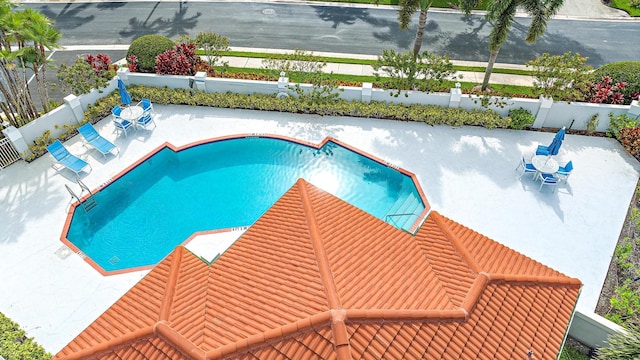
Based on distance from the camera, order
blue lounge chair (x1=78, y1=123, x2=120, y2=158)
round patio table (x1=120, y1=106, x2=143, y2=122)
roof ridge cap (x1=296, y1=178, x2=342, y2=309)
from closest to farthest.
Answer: roof ridge cap (x1=296, y1=178, x2=342, y2=309), blue lounge chair (x1=78, y1=123, x2=120, y2=158), round patio table (x1=120, y1=106, x2=143, y2=122)

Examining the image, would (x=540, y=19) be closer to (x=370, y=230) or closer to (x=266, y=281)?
(x=370, y=230)

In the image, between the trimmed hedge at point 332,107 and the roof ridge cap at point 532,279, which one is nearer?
the roof ridge cap at point 532,279

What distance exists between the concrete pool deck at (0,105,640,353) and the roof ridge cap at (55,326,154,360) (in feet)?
16.6

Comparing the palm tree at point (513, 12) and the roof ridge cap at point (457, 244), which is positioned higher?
the palm tree at point (513, 12)

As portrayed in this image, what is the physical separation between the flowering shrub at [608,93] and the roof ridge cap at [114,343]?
2444 cm

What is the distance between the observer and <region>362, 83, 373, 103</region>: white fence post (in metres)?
23.3

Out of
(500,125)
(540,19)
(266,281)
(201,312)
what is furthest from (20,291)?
(540,19)

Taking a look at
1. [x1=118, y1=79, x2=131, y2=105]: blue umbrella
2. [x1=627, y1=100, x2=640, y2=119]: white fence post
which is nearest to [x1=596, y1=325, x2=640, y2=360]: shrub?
[x1=627, y1=100, x2=640, y2=119]: white fence post

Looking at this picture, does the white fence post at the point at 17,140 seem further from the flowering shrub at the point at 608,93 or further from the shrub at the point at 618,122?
the shrub at the point at 618,122

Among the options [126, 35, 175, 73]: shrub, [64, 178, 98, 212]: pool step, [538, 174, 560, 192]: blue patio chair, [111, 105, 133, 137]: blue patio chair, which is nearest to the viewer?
[64, 178, 98, 212]: pool step

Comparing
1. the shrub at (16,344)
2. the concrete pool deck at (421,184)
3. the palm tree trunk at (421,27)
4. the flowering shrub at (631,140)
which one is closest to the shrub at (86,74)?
the concrete pool deck at (421,184)

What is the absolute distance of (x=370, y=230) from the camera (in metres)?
13.0

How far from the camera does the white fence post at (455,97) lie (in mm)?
22997

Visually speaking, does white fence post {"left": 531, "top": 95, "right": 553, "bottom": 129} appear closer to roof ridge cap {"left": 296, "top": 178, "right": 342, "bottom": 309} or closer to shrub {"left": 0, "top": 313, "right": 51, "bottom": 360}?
roof ridge cap {"left": 296, "top": 178, "right": 342, "bottom": 309}
